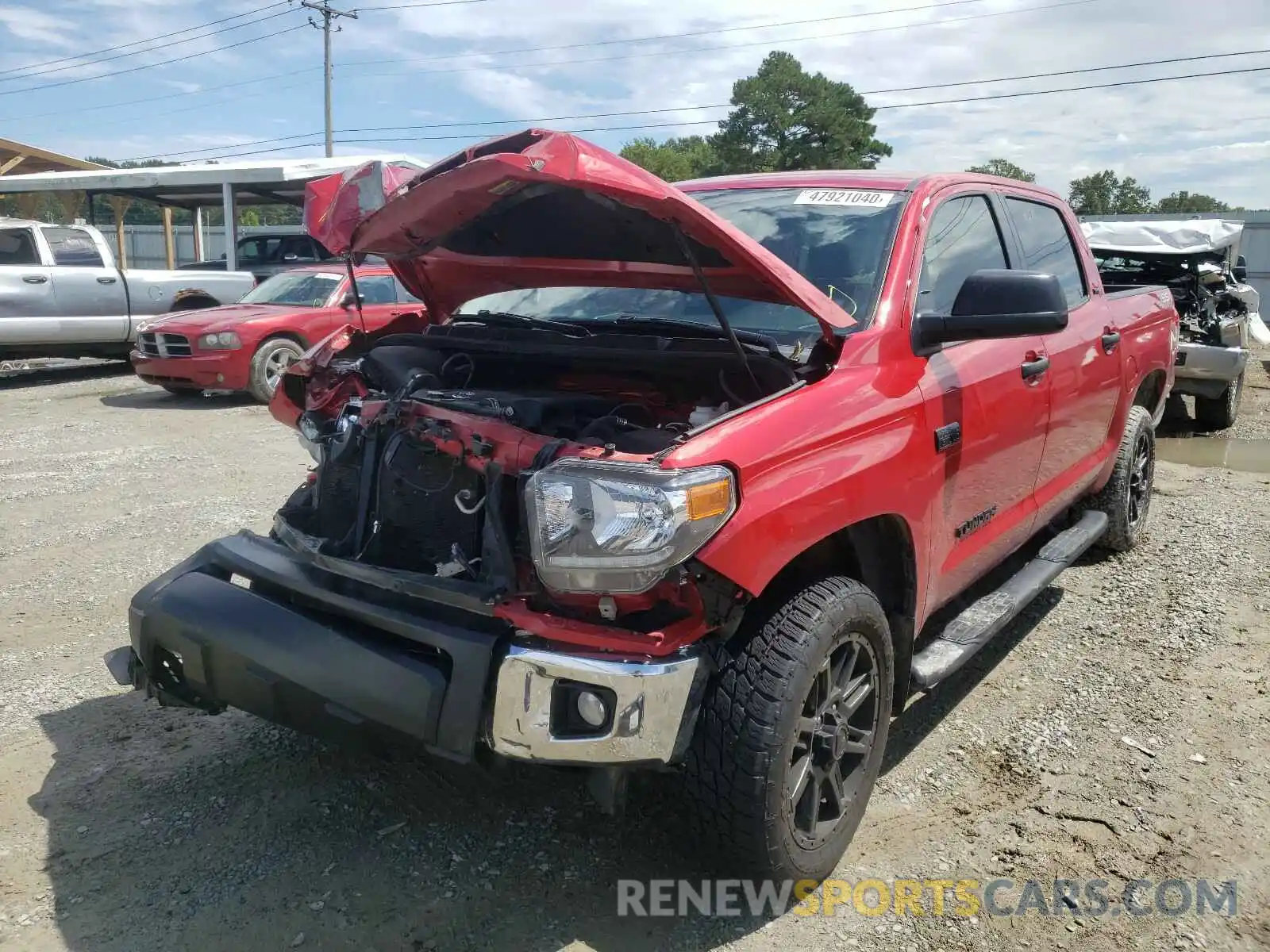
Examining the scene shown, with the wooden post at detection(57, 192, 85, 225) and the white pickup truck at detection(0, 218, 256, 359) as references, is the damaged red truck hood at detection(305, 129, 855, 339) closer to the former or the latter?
the white pickup truck at detection(0, 218, 256, 359)

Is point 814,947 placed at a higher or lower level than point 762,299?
lower

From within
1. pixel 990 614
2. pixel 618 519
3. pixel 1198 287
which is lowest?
pixel 990 614

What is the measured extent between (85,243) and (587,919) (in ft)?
41.9

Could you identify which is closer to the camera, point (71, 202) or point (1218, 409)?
point (1218, 409)

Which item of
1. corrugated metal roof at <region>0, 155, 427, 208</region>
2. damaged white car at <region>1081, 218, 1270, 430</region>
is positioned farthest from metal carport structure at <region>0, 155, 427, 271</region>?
damaged white car at <region>1081, 218, 1270, 430</region>

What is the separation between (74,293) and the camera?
1227cm

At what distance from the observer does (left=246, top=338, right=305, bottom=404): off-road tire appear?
34.4ft

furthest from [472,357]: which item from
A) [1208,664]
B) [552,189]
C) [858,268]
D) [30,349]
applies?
[30,349]

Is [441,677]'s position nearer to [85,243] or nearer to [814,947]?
[814,947]

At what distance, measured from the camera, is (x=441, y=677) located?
7.84 feet

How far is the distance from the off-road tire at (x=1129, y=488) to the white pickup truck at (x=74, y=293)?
11420mm

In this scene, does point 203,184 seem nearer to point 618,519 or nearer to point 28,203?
point 28,203

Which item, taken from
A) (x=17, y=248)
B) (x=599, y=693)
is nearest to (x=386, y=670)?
(x=599, y=693)

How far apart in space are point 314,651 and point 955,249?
2543 millimetres
